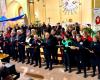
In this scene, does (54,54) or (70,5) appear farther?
(70,5)

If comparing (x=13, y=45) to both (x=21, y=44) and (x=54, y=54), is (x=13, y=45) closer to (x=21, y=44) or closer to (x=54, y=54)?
(x=21, y=44)

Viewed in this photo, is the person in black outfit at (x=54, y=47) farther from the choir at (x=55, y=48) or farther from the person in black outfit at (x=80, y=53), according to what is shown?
the person in black outfit at (x=80, y=53)

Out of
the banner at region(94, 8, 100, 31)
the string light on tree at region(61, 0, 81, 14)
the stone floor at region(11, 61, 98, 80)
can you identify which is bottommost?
the stone floor at region(11, 61, 98, 80)

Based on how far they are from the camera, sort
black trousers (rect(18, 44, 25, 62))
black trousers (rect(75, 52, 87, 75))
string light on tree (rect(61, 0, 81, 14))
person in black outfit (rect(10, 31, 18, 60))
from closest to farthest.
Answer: black trousers (rect(75, 52, 87, 75)), black trousers (rect(18, 44, 25, 62)), person in black outfit (rect(10, 31, 18, 60)), string light on tree (rect(61, 0, 81, 14))

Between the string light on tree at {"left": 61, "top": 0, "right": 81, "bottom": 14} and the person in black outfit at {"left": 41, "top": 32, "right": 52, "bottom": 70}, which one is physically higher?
the string light on tree at {"left": 61, "top": 0, "right": 81, "bottom": 14}

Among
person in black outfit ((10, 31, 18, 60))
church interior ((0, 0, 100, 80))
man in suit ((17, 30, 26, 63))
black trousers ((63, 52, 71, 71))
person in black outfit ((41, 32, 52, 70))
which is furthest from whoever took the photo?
person in black outfit ((10, 31, 18, 60))

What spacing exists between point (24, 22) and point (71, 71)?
15208 mm

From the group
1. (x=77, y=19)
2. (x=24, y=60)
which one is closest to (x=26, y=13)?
(x=77, y=19)

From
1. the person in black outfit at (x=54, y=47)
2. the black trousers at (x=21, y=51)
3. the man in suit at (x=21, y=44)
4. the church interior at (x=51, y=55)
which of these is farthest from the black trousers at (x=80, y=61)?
the black trousers at (x=21, y=51)

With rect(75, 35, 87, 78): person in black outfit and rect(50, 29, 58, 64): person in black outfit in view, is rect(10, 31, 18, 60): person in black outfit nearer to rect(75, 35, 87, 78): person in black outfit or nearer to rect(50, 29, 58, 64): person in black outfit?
rect(50, 29, 58, 64): person in black outfit

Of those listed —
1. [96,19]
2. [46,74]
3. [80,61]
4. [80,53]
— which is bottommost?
[46,74]

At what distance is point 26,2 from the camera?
26.3m

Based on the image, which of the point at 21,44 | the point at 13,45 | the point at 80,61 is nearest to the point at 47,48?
the point at 80,61

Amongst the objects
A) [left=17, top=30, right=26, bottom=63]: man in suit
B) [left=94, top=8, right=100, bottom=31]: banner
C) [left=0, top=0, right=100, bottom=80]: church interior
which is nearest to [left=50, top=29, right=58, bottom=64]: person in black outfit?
[left=0, top=0, right=100, bottom=80]: church interior
